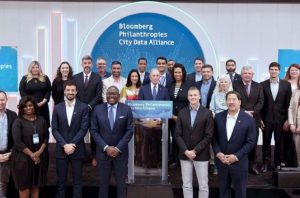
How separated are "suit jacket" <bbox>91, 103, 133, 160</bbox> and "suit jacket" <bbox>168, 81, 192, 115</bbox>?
112cm

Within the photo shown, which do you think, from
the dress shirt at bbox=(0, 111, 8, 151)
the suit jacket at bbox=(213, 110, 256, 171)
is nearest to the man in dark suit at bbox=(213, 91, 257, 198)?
the suit jacket at bbox=(213, 110, 256, 171)

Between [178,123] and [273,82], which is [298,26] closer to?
[273,82]

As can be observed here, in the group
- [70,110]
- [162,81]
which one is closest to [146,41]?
[162,81]

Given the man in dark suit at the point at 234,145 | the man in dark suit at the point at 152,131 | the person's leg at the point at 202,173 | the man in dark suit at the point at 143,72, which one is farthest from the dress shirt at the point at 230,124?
the man in dark suit at the point at 143,72

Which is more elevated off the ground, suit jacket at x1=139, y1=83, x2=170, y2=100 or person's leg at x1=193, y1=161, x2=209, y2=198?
suit jacket at x1=139, y1=83, x2=170, y2=100

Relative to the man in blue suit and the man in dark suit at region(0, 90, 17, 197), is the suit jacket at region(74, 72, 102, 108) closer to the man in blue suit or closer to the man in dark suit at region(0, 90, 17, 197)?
the man in blue suit

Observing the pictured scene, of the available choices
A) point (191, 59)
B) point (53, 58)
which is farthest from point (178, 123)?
point (53, 58)

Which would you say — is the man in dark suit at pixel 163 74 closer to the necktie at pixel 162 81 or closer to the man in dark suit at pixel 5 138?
the necktie at pixel 162 81

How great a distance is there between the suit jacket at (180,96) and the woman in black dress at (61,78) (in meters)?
1.42

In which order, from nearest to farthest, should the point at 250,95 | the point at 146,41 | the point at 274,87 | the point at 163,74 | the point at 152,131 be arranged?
the point at 152,131 → the point at 250,95 → the point at 274,87 → the point at 163,74 → the point at 146,41

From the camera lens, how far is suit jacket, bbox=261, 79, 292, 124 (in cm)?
619

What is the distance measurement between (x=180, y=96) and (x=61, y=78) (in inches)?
65.8

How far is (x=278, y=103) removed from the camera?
6.20m

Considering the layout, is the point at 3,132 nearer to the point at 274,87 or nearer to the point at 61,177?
the point at 61,177
